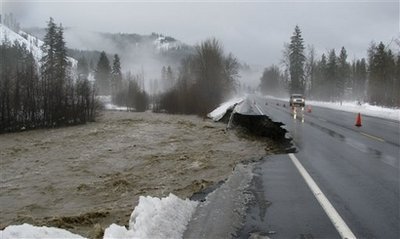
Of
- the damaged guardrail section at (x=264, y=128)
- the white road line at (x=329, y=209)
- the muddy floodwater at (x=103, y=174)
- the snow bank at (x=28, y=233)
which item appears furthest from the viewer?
the damaged guardrail section at (x=264, y=128)

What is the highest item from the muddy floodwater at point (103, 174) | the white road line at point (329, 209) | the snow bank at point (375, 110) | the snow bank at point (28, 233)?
the snow bank at point (375, 110)

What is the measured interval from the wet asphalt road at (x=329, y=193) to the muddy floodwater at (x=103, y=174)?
1439 mm

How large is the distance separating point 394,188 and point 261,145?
7561 millimetres

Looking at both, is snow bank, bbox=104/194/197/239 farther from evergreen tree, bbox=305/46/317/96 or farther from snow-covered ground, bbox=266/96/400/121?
evergreen tree, bbox=305/46/317/96

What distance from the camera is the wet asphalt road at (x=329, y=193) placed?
5.71 metres

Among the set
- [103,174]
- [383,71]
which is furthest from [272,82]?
[103,174]

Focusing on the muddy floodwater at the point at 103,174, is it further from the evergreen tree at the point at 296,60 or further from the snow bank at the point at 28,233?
the evergreen tree at the point at 296,60

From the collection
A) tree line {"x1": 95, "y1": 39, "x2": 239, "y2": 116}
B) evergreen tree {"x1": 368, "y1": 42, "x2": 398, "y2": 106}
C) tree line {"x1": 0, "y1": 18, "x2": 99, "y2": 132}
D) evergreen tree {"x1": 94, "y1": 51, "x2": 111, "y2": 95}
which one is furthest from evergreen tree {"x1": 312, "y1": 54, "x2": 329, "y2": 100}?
tree line {"x1": 0, "y1": 18, "x2": 99, "y2": 132}

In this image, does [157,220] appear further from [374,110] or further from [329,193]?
[374,110]

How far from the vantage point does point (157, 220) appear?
19.1 feet

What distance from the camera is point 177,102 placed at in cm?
4994

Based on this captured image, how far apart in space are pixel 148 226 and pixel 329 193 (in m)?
3.69

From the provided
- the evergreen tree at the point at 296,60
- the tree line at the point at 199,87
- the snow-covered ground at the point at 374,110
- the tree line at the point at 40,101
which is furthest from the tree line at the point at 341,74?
the tree line at the point at 40,101

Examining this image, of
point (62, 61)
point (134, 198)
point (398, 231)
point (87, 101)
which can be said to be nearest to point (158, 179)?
point (134, 198)
